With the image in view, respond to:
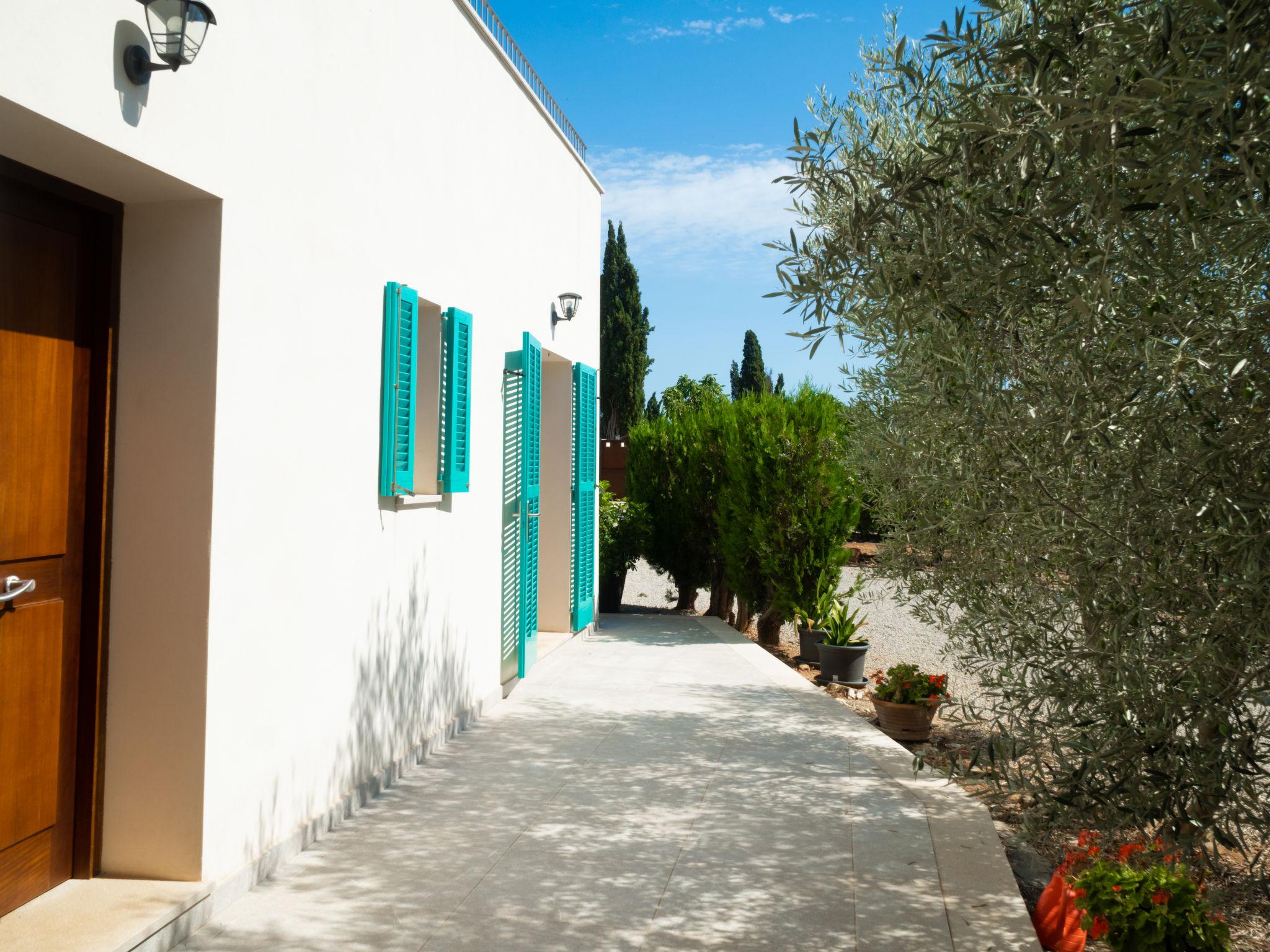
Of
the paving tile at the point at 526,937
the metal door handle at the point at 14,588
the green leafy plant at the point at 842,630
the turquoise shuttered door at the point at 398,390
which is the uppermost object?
the turquoise shuttered door at the point at 398,390

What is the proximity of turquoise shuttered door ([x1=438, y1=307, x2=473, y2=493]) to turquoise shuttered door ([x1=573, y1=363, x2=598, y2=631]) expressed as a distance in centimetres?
358

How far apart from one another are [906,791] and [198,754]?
3.28m

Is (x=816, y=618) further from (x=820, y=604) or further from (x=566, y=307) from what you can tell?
(x=566, y=307)

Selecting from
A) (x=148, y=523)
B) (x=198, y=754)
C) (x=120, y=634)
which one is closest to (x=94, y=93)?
(x=148, y=523)

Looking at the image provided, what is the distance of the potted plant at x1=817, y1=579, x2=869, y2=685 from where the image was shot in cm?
828

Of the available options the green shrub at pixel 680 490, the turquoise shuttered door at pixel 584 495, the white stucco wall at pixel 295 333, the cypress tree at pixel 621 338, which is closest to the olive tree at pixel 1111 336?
the white stucco wall at pixel 295 333

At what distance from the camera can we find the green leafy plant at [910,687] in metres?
6.35

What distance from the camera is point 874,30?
4.09 metres

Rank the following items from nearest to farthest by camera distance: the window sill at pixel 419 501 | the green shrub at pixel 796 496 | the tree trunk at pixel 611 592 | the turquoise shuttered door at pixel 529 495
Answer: the window sill at pixel 419 501
the turquoise shuttered door at pixel 529 495
the green shrub at pixel 796 496
the tree trunk at pixel 611 592

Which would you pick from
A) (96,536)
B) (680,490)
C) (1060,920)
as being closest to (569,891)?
(1060,920)

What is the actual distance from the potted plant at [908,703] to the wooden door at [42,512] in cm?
494

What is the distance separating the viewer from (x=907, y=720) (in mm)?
6406

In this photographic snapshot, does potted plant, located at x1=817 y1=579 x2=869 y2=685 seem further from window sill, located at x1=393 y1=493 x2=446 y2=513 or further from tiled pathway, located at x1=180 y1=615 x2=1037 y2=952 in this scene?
window sill, located at x1=393 y1=493 x2=446 y2=513

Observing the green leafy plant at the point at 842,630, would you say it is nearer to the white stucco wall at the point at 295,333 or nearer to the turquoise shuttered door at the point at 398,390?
the white stucco wall at the point at 295,333
